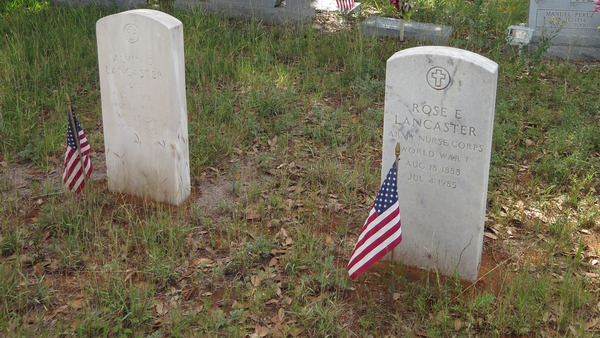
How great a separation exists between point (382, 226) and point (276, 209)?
1538 mm

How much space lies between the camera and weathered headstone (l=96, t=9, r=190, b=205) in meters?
5.29

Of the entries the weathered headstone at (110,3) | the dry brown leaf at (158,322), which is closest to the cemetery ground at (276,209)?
the dry brown leaf at (158,322)

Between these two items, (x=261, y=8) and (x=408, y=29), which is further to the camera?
(x=261, y=8)

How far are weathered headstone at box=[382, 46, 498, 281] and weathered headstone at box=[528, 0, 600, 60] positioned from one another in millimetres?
5428

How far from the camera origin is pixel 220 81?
8.09 meters

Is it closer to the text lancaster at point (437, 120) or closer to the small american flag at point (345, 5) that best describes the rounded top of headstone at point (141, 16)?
the text lancaster at point (437, 120)

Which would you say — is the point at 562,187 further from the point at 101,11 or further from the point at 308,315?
the point at 101,11

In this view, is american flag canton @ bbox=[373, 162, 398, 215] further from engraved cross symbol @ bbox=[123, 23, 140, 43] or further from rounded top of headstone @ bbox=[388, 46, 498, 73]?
engraved cross symbol @ bbox=[123, 23, 140, 43]

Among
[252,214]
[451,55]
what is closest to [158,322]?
[252,214]

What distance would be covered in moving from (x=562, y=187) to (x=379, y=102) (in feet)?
8.12

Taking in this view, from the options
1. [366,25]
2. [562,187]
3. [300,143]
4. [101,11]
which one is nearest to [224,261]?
[300,143]

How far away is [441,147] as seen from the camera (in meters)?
4.52

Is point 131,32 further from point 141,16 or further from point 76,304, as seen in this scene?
point 76,304

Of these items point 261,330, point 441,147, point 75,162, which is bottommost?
point 261,330
